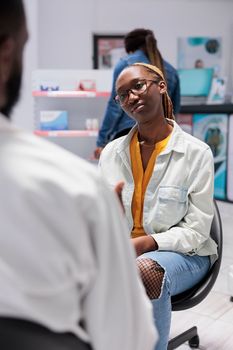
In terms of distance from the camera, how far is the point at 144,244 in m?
1.60

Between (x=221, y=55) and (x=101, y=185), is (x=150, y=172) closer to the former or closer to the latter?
(x=101, y=185)

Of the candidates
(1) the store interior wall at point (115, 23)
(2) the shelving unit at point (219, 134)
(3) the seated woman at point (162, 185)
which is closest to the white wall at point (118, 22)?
(1) the store interior wall at point (115, 23)

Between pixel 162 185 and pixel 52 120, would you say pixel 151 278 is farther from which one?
pixel 52 120

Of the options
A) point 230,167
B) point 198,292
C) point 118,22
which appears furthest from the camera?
point 118,22

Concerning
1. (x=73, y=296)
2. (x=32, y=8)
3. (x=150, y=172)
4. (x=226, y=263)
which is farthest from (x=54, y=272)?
(x=32, y=8)

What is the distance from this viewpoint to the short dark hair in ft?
2.17

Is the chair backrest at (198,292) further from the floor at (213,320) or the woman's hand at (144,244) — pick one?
the floor at (213,320)

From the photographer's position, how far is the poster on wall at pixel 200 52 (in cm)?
742

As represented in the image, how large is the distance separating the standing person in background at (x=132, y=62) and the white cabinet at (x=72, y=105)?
136 centimetres

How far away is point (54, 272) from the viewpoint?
2.03 ft

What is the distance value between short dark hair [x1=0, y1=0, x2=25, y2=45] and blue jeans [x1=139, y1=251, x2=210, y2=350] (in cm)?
103

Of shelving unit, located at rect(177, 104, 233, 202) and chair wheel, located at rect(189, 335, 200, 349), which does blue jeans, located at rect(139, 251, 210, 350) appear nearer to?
chair wheel, located at rect(189, 335, 200, 349)

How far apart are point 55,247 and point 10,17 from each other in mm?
337

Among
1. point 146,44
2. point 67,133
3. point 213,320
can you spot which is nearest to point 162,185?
point 213,320
